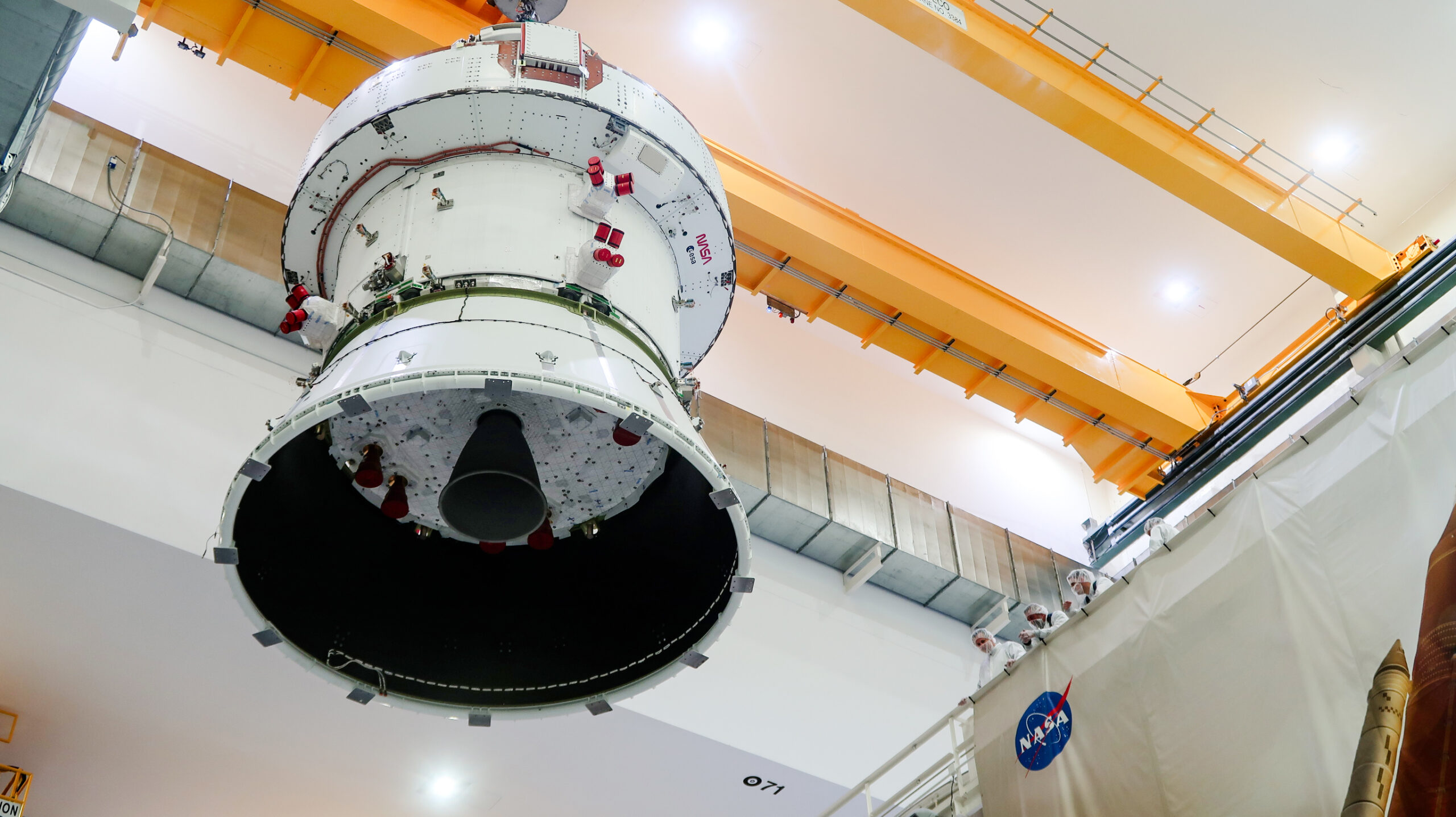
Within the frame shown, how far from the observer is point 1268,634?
577 centimetres

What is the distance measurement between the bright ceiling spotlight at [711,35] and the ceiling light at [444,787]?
25.6ft

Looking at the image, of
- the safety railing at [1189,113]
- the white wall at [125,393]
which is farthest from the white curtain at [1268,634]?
the white wall at [125,393]

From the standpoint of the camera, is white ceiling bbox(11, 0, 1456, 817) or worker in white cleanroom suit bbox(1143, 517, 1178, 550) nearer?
worker in white cleanroom suit bbox(1143, 517, 1178, 550)

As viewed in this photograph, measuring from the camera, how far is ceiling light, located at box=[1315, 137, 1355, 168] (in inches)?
466

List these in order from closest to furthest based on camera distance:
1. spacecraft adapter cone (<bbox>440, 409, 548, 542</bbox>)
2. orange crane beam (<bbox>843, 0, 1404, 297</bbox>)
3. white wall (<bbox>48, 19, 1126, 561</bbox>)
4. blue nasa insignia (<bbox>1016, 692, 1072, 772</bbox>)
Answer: spacecraft adapter cone (<bbox>440, 409, 548, 542</bbox>)
blue nasa insignia (<bbox>1016, 692, 1072, 772</bbox>)
orange crane beam (<bbox>843, 0, 1404, 297</bbox>)
white wall (<bbox>48, 19, 1126, 561</bbox>)

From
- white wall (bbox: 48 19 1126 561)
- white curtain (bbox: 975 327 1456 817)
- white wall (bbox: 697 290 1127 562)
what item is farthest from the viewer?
white wall (bbox: 697 290 1127 562)

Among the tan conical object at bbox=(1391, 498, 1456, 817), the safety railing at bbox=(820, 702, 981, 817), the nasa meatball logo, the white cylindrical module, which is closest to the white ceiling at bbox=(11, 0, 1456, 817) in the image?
the safety railing at bbox=(820, 702, 981, 817)

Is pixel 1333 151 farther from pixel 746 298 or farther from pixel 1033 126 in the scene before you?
pixel 746 298

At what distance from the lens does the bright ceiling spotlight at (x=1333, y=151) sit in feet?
38.9

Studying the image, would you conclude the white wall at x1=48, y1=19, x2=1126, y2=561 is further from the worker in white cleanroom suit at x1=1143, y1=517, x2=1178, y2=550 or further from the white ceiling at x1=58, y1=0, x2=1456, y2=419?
the worker in white cleanroom suit at x1=1143, y1=517, x2=1178, y2=550

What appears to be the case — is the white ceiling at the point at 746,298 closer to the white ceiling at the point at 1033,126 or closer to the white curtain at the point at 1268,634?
the white ceiling at the point at 1033,126

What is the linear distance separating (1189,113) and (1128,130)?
2.34 meters

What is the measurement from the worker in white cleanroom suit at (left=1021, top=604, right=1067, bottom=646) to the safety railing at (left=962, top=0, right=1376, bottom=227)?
16.7ft

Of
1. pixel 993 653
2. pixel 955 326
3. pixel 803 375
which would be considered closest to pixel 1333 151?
pixel 955 326
